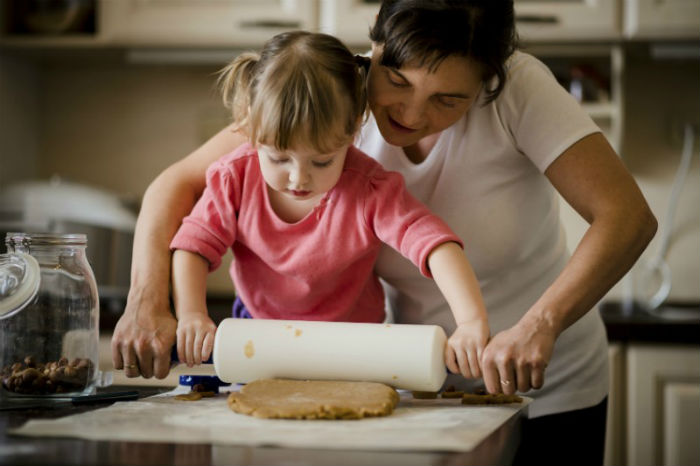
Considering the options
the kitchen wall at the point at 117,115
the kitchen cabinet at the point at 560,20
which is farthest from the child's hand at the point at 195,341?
the kitchen wall at the point at 117,115

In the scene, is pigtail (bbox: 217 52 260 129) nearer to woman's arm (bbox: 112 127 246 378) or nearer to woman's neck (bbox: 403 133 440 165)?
woman's arm (bbox: 112 127 246 378)

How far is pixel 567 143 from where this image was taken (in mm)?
1077

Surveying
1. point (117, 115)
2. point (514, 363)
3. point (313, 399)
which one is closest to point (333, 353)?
point (313, 399)

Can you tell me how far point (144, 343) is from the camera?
97 centimetres

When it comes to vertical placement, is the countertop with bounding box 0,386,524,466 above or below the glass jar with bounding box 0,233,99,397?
below

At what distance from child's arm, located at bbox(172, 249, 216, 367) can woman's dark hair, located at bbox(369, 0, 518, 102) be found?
0.35 m

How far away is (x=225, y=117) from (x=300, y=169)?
162 cm

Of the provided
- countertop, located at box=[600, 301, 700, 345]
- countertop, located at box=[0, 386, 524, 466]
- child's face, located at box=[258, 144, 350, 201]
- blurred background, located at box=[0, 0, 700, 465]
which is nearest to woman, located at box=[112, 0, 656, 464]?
child's face, located at box=[258, 144, 350, 201]

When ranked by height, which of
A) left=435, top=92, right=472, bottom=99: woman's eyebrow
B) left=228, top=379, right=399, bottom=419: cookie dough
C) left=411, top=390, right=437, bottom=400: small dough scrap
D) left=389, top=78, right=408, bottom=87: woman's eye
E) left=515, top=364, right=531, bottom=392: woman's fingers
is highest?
left=389, top=78, right=408, bottom=87: woman's eye

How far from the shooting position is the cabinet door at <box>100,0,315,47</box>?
233 centimetres

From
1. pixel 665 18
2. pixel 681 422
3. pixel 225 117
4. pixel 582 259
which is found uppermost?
pixel 665 18

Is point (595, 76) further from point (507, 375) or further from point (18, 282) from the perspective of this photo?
point (18, 282)

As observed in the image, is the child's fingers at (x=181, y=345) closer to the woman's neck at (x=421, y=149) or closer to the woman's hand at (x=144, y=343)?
the woman's hand at (x=144, y=343)

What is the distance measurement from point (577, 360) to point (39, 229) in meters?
1.54
